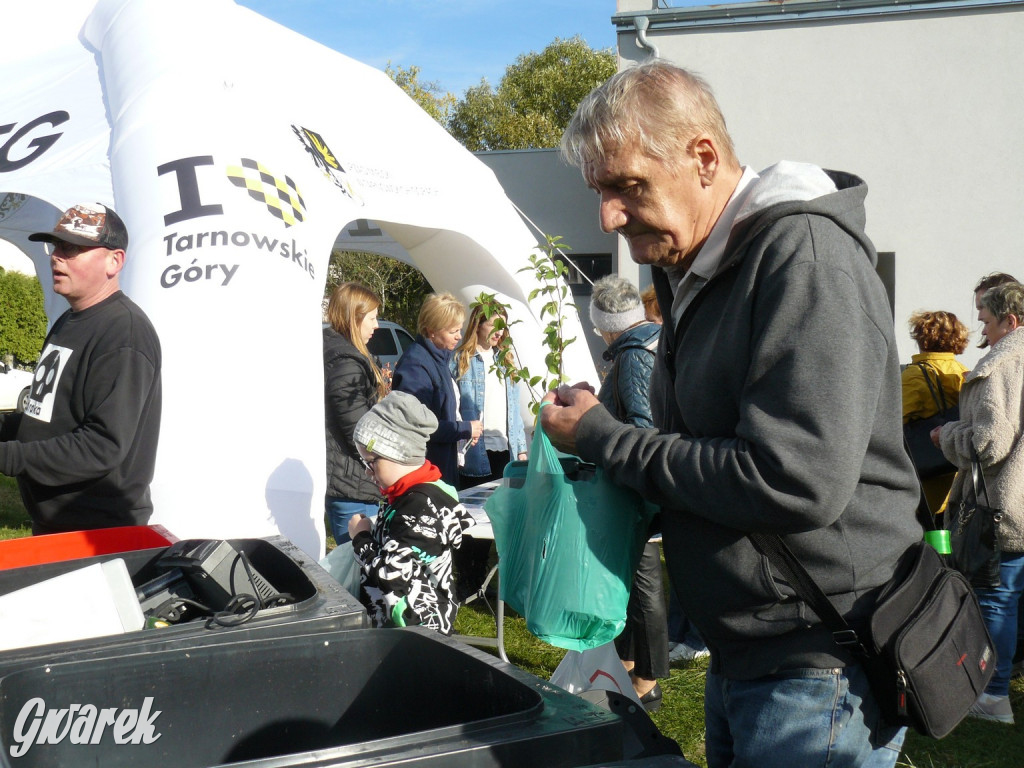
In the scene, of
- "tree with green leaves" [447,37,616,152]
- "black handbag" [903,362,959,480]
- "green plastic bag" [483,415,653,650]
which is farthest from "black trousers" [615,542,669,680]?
"tree with green leaves" [447,37,616,152]

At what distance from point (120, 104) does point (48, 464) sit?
3.40m

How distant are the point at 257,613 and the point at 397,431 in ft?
4.38

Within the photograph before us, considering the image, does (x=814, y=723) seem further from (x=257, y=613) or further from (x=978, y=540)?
(x=978, y=540)

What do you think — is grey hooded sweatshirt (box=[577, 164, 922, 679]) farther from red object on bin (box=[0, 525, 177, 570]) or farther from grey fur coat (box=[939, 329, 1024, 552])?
grey fur coat (box=[939, 329, 1024, 552])

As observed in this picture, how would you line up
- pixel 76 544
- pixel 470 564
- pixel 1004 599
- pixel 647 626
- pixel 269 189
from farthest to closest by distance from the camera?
pixel 470 564 < pixel 269 189 < pixel 647 626 < pixel 1004 599 < pixel 76 544

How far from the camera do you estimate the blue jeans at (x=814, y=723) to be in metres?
1.38

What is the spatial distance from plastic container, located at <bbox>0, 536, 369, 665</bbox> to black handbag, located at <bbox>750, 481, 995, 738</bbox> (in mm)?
845

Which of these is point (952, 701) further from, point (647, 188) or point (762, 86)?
point (762, 86)

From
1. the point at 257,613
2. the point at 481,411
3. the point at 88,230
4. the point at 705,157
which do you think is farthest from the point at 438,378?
the point at 705,157

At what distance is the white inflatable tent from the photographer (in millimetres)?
4578

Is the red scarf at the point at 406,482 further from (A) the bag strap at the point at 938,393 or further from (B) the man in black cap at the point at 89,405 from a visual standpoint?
(A) the bag strap at the point at 938,393

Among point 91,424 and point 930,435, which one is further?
point 930,435

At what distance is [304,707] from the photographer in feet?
4.99

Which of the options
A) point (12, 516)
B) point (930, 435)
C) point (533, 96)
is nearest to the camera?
point (930, 435)
